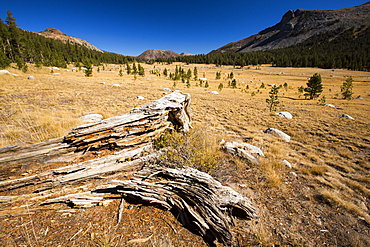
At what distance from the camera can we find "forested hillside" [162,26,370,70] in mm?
75375

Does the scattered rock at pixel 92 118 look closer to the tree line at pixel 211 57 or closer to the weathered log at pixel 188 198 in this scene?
the weathered log at pixel 188 198

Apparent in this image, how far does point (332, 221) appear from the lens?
2812 millimetres

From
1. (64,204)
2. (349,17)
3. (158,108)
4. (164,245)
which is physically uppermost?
(349,17)

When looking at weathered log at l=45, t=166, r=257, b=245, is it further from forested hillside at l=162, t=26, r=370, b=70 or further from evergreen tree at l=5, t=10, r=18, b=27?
forested hillside at l=162, t=26, r=370, b=70

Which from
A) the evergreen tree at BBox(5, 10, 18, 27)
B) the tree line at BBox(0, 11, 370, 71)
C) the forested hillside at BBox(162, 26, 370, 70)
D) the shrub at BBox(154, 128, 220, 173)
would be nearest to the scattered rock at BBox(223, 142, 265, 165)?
the shrub at BBox(154, 128, 220, 173)

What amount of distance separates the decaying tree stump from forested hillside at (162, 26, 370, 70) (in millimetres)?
101307

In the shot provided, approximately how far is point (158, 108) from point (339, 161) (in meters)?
7.45

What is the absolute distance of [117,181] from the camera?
298cm

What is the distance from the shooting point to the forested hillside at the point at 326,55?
75375 millimetres

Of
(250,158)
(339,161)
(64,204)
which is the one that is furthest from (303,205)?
(64,204)

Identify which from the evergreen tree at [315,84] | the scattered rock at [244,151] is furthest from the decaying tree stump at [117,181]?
the evergreen tree at [315,84]

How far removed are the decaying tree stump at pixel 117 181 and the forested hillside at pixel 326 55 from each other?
101307mm

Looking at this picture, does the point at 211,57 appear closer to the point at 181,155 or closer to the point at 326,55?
the point at 326,55

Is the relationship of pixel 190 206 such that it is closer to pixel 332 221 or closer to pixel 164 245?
pixel 164 245
